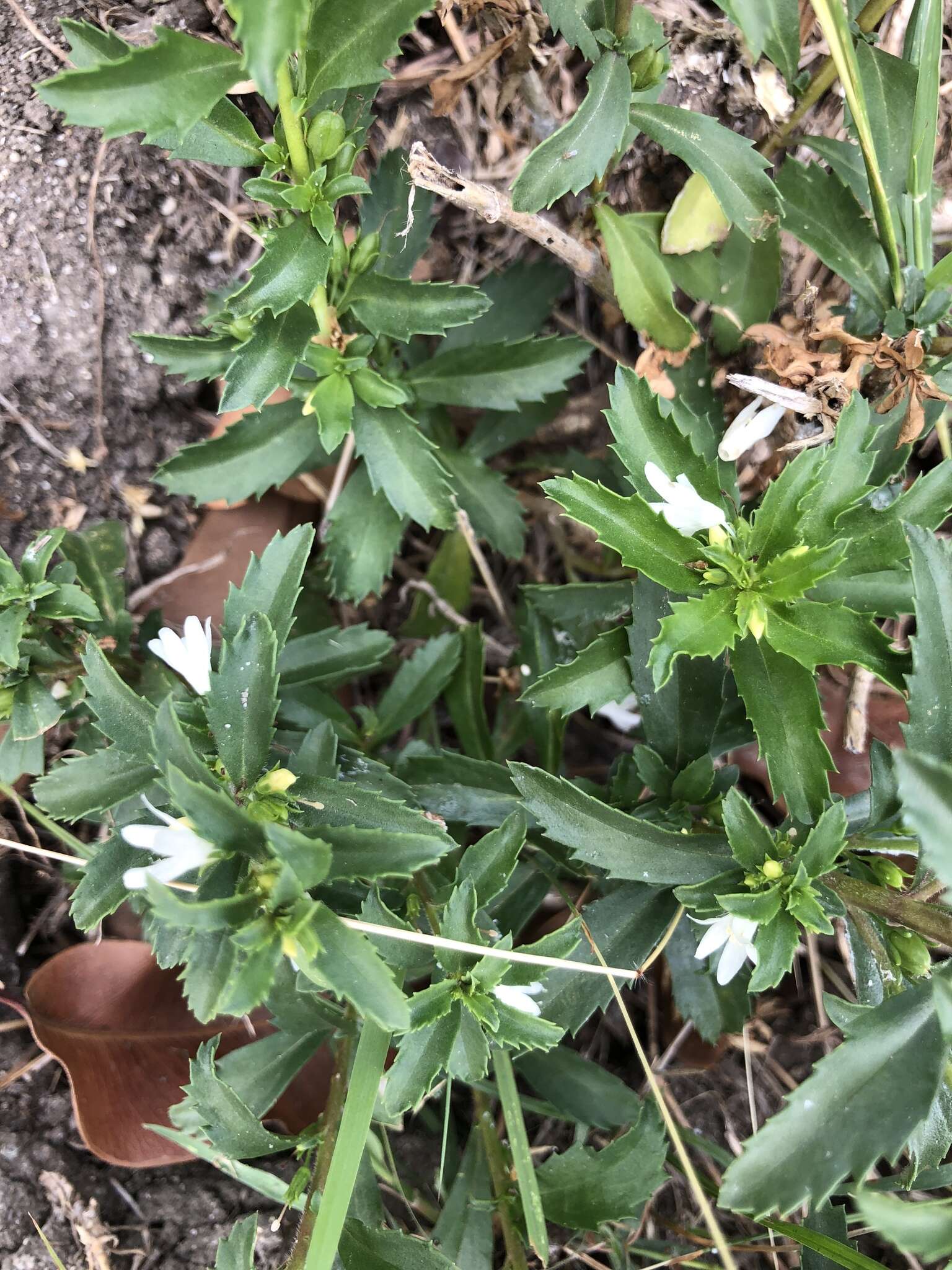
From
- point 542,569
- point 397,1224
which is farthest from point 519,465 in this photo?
point 397,1224

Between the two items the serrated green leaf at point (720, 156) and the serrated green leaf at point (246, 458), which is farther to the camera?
the serrated green leaf at point (246, 458)

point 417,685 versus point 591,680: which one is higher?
point 591,680

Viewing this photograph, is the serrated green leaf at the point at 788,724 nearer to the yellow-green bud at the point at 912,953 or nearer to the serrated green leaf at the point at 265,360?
the yellow-green bud at the point at 912,953

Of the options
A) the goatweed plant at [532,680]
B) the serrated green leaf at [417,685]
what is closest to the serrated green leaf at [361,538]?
the goatweed plant at [532,680]

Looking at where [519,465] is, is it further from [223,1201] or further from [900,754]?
[223,1201]

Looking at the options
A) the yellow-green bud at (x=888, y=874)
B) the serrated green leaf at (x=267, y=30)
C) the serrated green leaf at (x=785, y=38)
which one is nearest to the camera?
the serrated green leaf at (x=267, y=30)

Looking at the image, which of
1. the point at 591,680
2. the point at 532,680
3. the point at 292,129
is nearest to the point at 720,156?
the point at 292,129

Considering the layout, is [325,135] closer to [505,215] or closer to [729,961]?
[505,215]

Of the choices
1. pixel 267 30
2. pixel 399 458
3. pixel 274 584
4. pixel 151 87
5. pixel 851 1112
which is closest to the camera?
pixel 267 30
